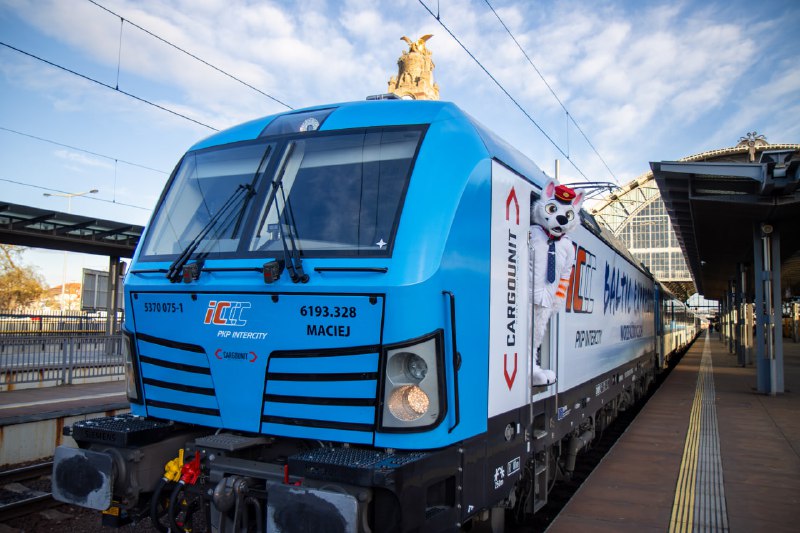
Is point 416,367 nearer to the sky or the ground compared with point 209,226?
nearer to the ground

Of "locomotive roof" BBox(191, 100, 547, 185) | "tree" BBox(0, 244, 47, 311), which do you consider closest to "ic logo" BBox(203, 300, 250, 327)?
"locomotive roof" BBox(191, 100, 547, 185)

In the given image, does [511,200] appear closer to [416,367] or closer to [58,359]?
[416,367]

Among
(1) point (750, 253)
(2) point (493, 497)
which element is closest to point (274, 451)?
(2) point (493, 497)

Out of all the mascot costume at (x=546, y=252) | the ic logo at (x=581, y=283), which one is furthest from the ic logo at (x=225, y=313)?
the ic logo at (x=581, y=283)

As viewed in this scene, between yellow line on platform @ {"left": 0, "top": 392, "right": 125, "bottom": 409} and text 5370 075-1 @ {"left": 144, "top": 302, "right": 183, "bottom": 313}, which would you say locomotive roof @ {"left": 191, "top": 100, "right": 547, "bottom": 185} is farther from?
yellow line on platform @ {"left": 0, "top": 392, "right": 125, "bottom": 409}

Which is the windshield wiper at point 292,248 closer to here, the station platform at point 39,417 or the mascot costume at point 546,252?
the mascot costume at point 546,252

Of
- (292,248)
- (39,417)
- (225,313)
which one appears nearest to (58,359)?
(39,417)

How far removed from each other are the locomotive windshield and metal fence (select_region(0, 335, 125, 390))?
9384 millimetres

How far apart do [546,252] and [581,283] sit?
1.88 m

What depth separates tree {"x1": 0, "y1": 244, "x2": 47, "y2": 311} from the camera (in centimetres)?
4734

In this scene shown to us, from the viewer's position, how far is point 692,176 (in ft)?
46.7

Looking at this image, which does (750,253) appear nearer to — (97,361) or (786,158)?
(786,158)

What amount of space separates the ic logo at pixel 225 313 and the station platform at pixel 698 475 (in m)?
3.44

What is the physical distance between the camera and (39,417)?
8.27 meters
